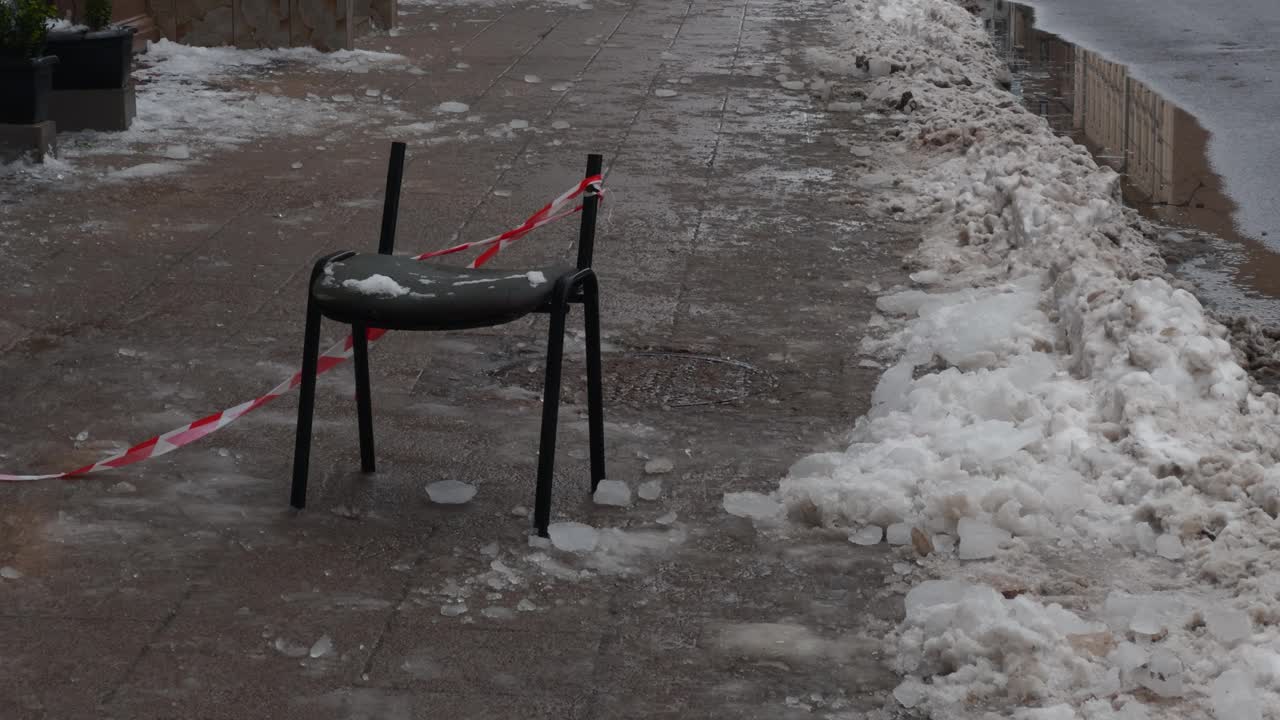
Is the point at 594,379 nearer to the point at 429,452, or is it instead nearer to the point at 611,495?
the point at 611,495

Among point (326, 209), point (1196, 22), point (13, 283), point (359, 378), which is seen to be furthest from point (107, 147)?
point (1196, 22)

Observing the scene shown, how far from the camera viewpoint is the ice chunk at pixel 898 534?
14.8 feet

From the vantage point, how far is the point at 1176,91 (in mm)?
13258

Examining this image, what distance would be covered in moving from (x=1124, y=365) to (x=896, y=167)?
431 cm

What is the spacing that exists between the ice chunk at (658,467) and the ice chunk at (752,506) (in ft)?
0.89

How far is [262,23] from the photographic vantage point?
13648 millimetres

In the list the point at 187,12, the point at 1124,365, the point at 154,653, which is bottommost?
the point at 154,653

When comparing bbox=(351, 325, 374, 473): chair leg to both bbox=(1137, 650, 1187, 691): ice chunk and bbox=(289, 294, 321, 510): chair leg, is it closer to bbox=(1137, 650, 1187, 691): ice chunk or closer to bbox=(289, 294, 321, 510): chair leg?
bbox=(289, 294, 321, 510): chair leg

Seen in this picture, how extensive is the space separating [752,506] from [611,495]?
406mm

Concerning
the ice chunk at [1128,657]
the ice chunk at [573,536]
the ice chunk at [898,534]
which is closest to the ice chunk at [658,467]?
the ice chunk at [573,536]

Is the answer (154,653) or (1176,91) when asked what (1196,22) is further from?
(154,653)

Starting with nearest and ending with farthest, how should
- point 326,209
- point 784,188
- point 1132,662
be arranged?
point 1132,662
point 326,209
point 784,188

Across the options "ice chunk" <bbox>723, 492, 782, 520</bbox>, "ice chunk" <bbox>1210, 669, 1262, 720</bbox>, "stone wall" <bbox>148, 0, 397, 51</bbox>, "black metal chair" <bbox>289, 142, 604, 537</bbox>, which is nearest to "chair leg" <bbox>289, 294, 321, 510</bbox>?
"black metal chair" <bbox>289, 142, 604, 537</bbox>

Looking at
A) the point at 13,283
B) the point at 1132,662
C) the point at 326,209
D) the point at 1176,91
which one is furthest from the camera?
the point at 1176,91
